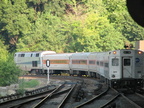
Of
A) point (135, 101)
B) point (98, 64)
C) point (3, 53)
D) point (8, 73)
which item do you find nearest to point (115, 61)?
point (135, 101)

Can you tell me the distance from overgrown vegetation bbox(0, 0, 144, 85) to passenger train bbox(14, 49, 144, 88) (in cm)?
752

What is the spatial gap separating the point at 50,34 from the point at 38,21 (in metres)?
6.49

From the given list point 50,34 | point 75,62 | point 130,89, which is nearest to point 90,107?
point 130,89

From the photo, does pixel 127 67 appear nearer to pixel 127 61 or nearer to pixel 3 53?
pixel 127 61

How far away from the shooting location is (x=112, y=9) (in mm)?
71188

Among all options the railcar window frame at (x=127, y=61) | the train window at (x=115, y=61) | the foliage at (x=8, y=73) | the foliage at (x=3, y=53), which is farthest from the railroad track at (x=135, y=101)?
the foliage at (x=3, y=53)

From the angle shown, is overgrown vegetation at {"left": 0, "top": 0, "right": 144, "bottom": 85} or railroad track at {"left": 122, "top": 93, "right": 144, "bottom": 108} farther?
overgrown vegetation at {"left": 0, "top": 0, "right": 144, "bottom": 85}

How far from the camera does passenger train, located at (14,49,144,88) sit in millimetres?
20375

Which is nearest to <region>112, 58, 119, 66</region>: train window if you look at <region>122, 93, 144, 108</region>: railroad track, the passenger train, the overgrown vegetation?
the passenger train

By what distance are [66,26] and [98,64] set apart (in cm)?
4176

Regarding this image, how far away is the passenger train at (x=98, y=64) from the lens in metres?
20.4

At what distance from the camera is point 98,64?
3186 cm

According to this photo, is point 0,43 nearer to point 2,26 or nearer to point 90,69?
point 2,26

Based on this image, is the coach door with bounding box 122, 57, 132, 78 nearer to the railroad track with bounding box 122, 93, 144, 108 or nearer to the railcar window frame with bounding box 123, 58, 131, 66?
the railcar window frame with bounding box 123, 58, 131, 66
